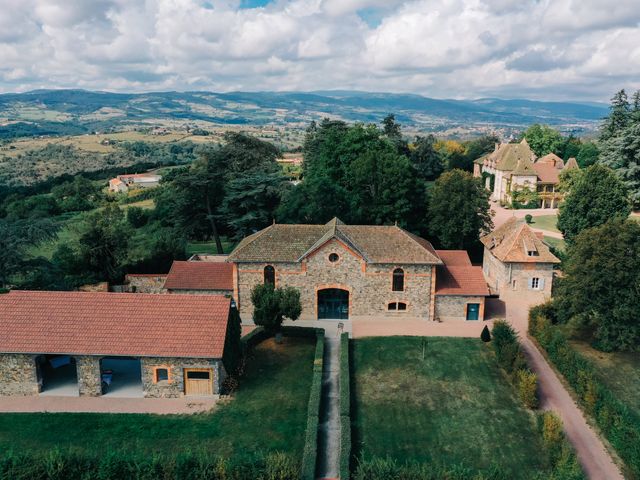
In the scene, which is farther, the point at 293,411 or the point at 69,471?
the point at 293,411

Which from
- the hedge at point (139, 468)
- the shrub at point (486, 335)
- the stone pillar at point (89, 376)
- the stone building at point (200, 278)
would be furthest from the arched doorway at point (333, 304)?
the hedge at point (139, 468)

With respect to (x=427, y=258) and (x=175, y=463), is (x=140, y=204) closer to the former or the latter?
(x=427, y=258)

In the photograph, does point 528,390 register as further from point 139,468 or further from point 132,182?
point 132,182

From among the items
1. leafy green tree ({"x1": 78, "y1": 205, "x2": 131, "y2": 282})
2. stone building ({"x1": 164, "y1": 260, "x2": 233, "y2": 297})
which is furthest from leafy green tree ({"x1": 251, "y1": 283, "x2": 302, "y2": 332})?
leafy green tree ({"x1": 78, "y1": 205, "x2": 131, "y2": 282})

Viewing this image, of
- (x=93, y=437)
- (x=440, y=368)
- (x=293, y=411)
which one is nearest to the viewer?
(x=93, y=437)

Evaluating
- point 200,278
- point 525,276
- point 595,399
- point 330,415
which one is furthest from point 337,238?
point 595,399

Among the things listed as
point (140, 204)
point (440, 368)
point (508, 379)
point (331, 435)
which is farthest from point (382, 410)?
point (140, 204)

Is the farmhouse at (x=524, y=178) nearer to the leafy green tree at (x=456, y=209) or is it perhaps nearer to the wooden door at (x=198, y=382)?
the leafy green tree at (x=456, y=209)
